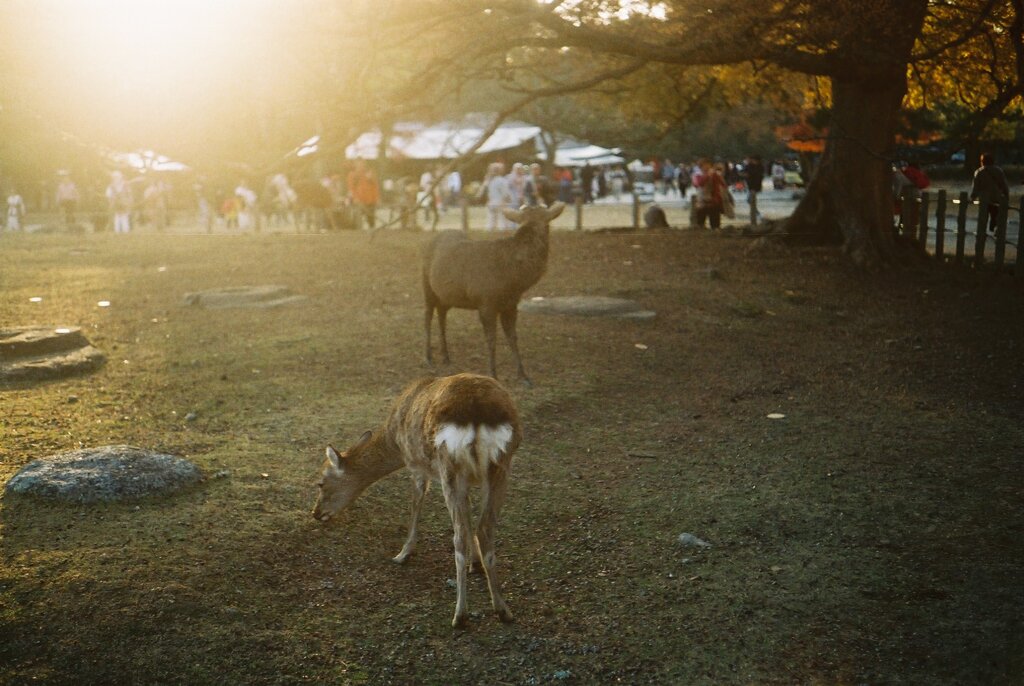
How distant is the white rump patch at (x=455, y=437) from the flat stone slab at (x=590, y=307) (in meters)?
7.22

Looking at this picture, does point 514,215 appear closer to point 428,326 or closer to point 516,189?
point 428,326

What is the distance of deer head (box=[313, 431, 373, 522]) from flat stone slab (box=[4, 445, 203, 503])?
3.28ft

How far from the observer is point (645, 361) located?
1028 centimetres

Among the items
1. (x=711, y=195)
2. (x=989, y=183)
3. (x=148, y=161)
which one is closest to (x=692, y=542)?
(x=148, y=161)

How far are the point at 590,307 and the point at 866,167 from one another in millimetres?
5935

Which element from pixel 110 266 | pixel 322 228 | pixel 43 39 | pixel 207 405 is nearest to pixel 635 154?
pixel 322 228

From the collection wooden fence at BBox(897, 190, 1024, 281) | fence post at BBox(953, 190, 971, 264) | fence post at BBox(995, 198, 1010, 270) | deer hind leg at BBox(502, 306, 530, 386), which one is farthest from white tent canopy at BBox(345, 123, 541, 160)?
deer hind leg at BBox(502, 306, 530, 386)

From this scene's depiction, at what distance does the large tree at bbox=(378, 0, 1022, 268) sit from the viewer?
42.9 ft

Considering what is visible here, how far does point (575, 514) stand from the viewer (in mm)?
6449

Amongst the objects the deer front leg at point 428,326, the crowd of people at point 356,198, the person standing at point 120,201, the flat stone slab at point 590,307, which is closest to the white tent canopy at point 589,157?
the crowd of people at point 356,198

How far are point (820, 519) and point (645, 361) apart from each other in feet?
13.6

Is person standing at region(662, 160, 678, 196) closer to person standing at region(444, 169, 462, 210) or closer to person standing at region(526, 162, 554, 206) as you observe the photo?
person standing at region(444, 169, 462, 210)

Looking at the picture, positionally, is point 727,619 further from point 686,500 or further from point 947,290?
point 947,290

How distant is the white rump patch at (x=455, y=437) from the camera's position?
490 cm
